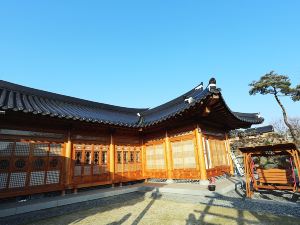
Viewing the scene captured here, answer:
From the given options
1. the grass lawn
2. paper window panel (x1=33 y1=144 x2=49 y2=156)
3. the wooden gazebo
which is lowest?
the grass lawn

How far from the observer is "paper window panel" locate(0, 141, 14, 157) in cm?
778

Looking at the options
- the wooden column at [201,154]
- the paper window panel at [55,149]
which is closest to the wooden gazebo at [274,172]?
the wooden column at [201,154]

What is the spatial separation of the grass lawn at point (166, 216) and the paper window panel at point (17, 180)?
251cm

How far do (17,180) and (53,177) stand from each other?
4.63 feet

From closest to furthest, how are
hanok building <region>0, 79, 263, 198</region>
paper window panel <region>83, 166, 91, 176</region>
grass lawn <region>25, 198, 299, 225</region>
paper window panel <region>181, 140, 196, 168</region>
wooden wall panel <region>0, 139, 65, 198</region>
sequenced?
grass lawn <region>25, 198, 299, 225</region> → wooden wall panel <region>0, 139, 65, 198</region> → hanok building <region>0, 79, 263, 198</region> → paper window panel <region>83, 166, 91, 176</region> → paper window panel <region>181, 140, 196, 168</region>

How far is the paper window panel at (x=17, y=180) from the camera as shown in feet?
25.5

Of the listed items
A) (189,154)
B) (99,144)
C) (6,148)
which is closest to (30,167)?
(6,148)

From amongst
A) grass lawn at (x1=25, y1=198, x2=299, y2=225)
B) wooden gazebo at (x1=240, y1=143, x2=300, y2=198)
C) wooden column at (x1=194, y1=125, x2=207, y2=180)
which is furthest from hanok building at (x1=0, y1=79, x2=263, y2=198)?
grass lawn at (x1=25, y1=198, x2=299, y2=225)

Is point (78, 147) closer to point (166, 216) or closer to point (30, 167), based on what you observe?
point (30, 167)

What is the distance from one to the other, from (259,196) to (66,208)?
25.1ft

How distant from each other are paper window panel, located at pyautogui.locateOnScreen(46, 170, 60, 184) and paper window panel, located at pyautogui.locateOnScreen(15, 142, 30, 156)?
53.0 inches

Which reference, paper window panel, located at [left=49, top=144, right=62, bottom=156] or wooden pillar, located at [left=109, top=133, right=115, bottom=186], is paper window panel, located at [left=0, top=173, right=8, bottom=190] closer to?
paper window panel, located at [left=49, top=144, right=62, bottom=156]

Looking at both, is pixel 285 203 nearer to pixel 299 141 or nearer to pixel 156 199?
pixel 156 199

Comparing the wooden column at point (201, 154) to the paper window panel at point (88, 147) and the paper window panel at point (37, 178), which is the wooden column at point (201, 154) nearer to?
the paper window panel at point (88, 147)
